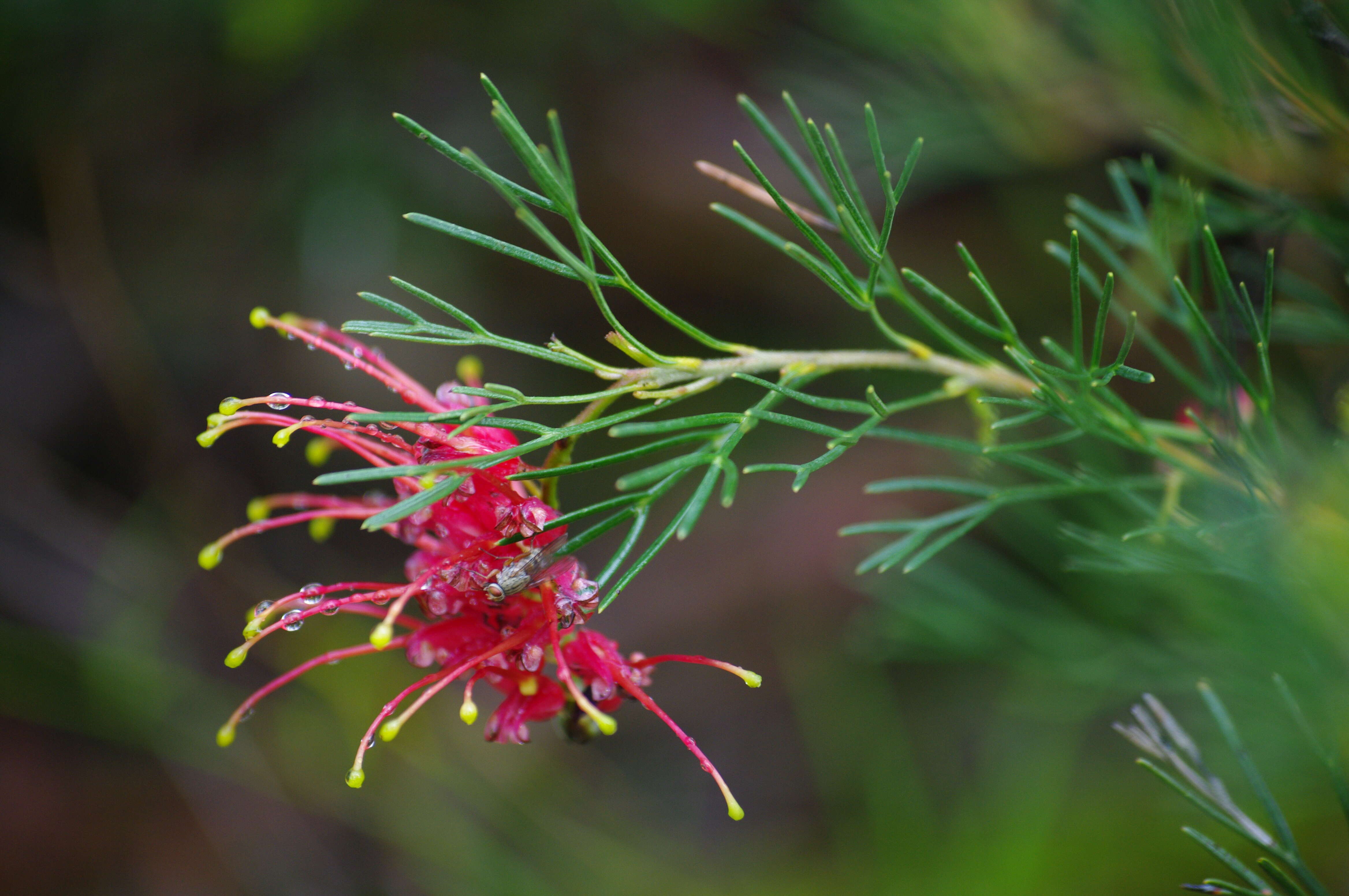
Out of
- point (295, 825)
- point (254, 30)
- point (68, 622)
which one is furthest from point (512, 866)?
point (254, 30)

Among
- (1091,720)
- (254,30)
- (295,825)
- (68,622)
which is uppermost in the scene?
(254,30)

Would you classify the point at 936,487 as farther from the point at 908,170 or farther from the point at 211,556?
the point at 211,556

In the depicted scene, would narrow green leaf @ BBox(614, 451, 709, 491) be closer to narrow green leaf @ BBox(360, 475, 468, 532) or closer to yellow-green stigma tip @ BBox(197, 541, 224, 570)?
narrow green leaf @ BBox(360, 475, 468, 532)

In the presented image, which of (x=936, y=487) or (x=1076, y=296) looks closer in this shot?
(x=1076, y=296)

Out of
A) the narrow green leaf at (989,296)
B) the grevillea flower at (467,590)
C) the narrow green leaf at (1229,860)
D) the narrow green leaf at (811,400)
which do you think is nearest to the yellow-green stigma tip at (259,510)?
the grevillea flower at (467,590)

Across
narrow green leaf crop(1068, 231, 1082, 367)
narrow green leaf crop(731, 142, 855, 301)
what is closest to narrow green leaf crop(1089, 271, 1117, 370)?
narrow green leaf crop(1068, 231, 1082, 367)

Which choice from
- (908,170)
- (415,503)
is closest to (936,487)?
(908,170)

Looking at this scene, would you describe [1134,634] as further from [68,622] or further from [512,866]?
[68,622]
